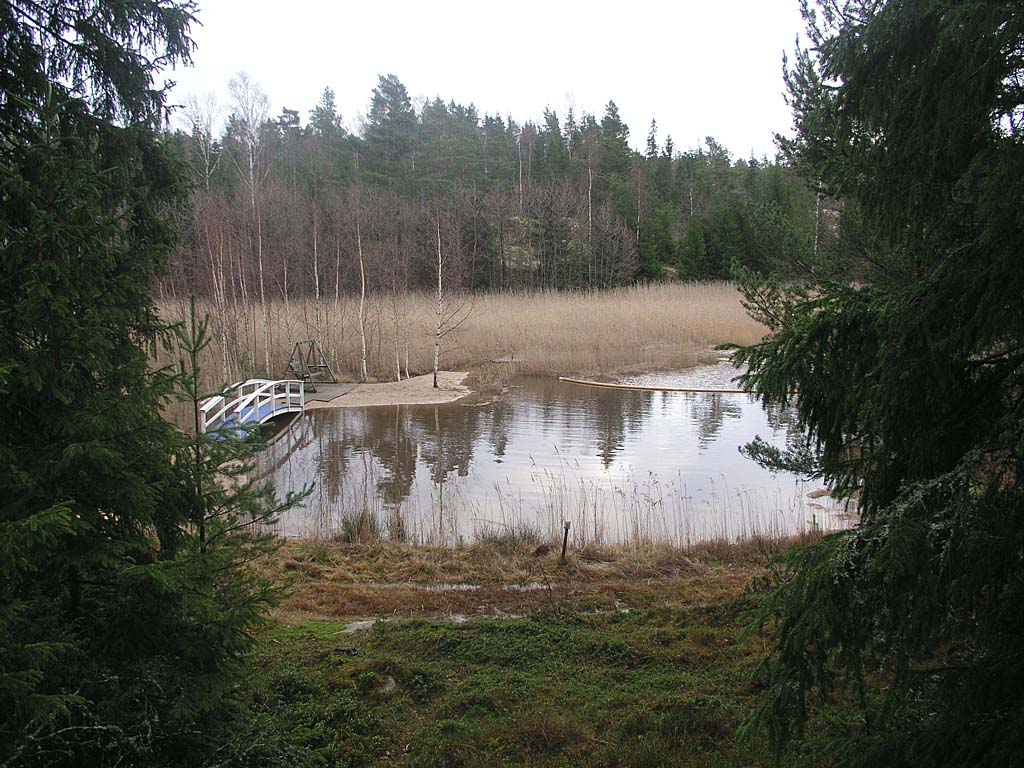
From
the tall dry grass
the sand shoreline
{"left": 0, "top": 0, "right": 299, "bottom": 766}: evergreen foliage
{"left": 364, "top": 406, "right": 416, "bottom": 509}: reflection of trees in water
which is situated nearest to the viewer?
{"left": 0, "top": 0, "right": 299, "bottom": 766}: evergreen foliage

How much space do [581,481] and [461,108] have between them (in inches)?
2283

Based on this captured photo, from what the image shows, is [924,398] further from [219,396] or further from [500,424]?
[500,424]

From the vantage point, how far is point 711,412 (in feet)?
55.9

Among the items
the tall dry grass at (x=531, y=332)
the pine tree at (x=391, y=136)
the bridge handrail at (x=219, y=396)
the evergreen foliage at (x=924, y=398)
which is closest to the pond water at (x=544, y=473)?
the bridge handrail at (x=219, y=396)

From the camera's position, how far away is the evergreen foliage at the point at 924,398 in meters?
1.88

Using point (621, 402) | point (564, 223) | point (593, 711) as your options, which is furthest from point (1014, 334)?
point (564, 223)

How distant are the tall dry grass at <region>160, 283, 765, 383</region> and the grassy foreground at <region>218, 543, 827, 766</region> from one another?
15917 mm

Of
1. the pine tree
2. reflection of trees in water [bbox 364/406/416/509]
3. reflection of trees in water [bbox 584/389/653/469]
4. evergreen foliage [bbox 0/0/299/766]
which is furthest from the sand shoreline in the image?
the pine tree

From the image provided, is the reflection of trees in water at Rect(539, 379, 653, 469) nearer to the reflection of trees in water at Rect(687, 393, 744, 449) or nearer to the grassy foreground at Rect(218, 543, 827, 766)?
the reflection of trees in water at Rect(687, 393, 744, 449)

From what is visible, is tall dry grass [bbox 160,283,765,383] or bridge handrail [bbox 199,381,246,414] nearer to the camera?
bridge handrail [bbox 199,381,246,414]

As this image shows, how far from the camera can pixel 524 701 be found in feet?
12.7

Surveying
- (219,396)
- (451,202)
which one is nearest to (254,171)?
(451,202)

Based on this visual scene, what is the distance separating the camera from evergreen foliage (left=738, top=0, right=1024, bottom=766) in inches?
73.8

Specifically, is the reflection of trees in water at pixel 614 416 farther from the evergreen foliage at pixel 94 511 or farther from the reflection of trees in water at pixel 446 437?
the evergreen foliage at pixel 94 511
